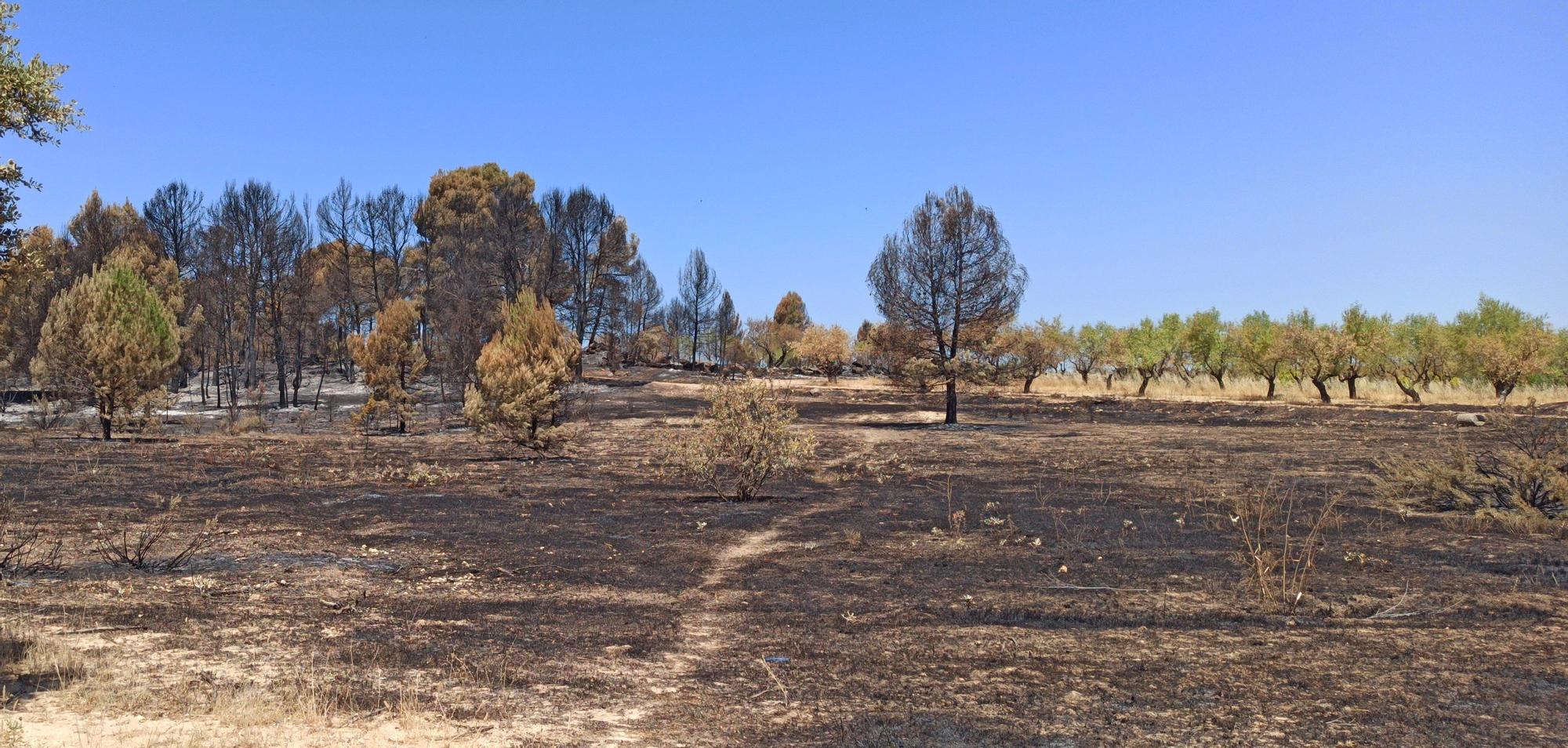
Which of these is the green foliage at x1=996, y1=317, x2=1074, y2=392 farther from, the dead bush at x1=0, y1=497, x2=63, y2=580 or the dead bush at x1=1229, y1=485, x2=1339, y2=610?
the dead bush at x1=0, y1=497, x2=63, y2=580

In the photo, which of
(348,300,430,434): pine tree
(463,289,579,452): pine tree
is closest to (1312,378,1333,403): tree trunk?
(463,289,579,452): pine tree

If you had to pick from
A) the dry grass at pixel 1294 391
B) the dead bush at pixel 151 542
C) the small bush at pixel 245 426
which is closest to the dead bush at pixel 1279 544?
the dead bush at pixel 151 542

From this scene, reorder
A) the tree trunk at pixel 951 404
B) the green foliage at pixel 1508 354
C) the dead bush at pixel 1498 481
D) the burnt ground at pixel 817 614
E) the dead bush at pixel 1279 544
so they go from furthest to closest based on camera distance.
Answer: the green foliage at pixel 1508 354 < the tree trunk at pixel 951 404 < the dead bush at pixel 1498 481 < the dead bush at pixel 1279 544 < the burnt ground at pixel 817 614

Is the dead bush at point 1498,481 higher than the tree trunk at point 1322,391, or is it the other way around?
the tree trunk at point 1322,391

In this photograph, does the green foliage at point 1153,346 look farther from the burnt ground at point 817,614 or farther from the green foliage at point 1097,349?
the burnt ground at point 817,614

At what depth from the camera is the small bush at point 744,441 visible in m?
14.6

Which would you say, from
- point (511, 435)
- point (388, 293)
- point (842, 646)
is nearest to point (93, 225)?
point (388, 293)

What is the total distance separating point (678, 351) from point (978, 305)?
57.5m

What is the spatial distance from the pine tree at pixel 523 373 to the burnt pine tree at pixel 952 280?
1746cm

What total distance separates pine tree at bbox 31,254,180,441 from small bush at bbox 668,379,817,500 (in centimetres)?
1608

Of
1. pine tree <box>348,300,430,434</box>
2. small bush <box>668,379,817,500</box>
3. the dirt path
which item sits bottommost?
the dirt path

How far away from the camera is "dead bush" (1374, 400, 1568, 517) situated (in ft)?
38.0

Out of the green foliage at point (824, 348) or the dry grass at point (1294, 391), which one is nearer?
the dry grass at point (1294, 391)

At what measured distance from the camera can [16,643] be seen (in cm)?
611
